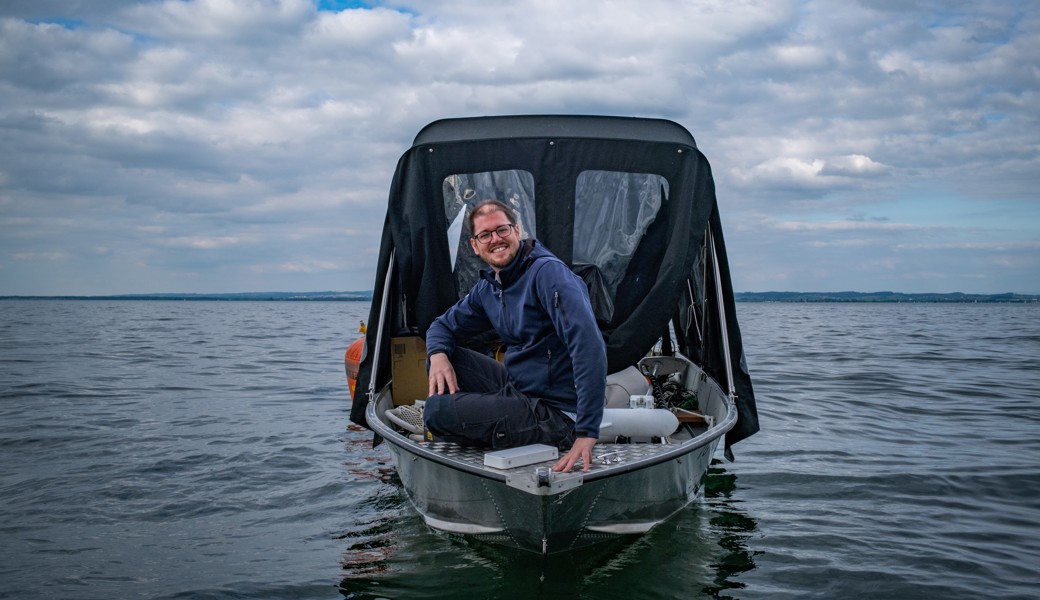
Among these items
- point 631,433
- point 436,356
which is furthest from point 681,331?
point 436,356

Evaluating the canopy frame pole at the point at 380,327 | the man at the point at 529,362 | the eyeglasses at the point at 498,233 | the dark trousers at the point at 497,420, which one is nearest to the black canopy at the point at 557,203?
the canopy frame pole at the point at 380,327

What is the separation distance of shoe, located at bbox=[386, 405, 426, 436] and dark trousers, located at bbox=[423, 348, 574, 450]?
975mm

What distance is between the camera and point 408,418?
6.36 m

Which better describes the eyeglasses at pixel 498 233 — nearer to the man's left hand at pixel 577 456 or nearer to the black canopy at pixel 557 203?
the man's left hand at pixel 577 456

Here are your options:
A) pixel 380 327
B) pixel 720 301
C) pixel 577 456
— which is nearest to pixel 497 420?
pixel 577 456

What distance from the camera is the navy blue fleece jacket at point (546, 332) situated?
4391 millimetres

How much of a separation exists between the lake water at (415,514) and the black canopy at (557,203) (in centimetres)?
108

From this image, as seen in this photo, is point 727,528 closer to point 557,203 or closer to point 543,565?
point 543,565

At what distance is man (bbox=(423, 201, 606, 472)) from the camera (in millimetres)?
Result: 4402

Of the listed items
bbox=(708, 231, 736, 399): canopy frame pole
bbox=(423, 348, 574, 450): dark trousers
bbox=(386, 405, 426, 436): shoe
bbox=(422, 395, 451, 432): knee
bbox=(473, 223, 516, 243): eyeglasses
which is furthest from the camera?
bbox=(708, 231, 736, 399): canopy frame pole

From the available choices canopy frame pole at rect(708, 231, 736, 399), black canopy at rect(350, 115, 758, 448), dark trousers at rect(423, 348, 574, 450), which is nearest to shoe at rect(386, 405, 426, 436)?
black canopy at rect(350, 115, 758, 448)

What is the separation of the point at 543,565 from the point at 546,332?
1.40 meters

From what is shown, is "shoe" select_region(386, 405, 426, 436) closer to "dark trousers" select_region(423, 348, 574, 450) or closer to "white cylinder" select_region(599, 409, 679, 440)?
"dark trousers" select_region(423, 348, 574, 450)

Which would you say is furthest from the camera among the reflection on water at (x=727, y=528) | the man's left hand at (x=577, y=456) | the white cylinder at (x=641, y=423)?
the white cylinder at (x=641, y=423)
